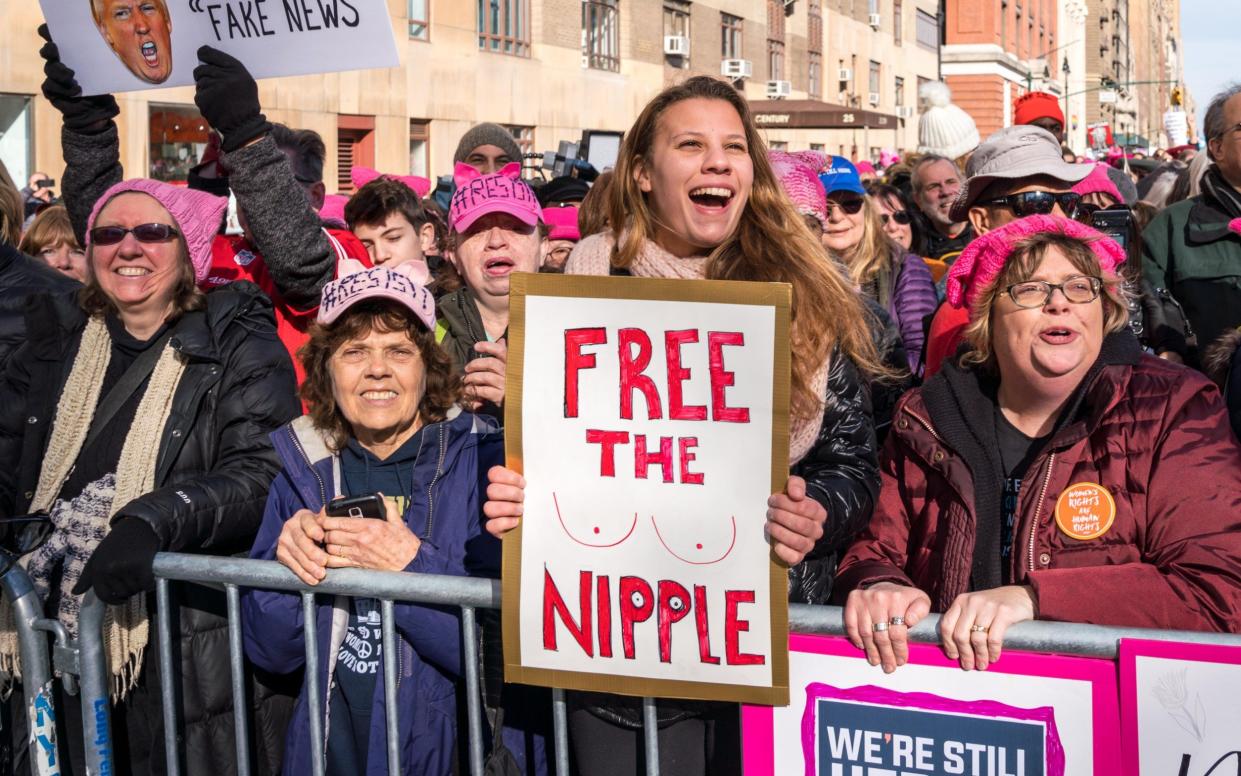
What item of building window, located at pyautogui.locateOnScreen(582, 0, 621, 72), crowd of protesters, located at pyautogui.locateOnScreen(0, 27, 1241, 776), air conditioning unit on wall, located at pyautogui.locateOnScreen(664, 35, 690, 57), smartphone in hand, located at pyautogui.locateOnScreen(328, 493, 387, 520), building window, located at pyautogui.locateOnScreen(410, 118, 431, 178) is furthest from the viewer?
air conditioning unit on wall, located at pyautogui.locateOnScreen(664, 35, 690, 57)

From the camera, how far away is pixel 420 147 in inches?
867

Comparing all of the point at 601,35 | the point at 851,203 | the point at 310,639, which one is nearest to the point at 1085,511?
the point at 310,639

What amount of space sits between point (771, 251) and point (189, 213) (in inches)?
70.7

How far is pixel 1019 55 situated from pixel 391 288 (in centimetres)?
7600

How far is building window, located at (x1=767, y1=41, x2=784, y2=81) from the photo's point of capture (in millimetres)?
38281

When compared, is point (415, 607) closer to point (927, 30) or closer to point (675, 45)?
point (675, 45)

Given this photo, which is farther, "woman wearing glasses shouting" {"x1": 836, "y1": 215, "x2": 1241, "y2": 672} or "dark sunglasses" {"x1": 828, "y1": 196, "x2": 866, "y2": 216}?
"dark sunglasses" {"x1": 828, "y1": 196, "x2": 866, "y2": 216}

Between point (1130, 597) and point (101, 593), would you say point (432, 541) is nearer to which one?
point (101, 593)

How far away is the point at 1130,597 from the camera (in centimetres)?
260

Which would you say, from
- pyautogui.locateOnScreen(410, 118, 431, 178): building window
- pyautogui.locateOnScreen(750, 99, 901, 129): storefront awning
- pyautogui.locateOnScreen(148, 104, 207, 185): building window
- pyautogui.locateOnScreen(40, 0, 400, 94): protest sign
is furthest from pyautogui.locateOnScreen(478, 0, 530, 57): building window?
pyautogui.locateOnScreen(40, 0, 400, 94): protest sign

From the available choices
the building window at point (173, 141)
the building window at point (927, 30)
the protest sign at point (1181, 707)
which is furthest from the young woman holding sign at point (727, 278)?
the building window at point (927, 30)

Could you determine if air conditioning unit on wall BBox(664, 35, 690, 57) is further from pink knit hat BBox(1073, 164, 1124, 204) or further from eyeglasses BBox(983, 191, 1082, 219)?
eyeglasses BBox(983, 191, 1082, 219)

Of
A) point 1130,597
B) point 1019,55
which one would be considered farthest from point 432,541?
point 1019,55

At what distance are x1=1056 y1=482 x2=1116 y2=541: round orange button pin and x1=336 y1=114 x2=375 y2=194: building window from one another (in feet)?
60.5
